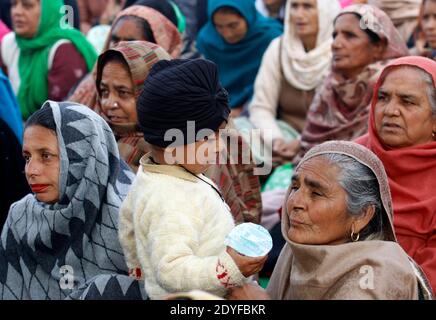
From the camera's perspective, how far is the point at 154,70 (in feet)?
13.0

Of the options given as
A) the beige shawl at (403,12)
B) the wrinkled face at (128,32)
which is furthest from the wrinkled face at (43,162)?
the beige shawl at (403,12)

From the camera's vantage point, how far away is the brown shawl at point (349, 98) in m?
6.68

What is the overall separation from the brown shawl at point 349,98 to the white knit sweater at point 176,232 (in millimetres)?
2947

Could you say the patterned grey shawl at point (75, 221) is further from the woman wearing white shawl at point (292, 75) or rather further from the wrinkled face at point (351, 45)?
the woman wearing white shawl at point (292, 75)

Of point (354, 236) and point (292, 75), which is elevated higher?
point (354, 236)

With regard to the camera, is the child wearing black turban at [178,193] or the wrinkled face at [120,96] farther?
the wrinkled face at [120,96]

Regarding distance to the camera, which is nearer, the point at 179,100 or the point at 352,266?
the point at 352,266

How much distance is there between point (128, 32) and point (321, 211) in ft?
10.2

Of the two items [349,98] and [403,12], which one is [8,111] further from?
[403,12]

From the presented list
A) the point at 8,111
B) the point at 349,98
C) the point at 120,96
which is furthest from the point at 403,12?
the point at 120,96

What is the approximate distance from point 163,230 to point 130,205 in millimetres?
265

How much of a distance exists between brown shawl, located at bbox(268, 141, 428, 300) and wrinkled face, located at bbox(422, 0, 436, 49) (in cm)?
350

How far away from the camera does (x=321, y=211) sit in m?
3.79

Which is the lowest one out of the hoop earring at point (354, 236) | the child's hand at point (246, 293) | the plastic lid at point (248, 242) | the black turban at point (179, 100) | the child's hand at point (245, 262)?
the child's hand at point (246, 293)
